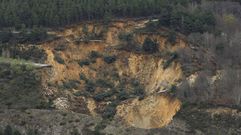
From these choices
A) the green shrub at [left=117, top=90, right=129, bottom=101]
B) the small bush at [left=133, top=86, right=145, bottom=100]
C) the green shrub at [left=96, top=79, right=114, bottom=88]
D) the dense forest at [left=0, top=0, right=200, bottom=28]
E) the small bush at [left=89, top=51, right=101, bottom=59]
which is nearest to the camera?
the green shrub at [left=117, top=90, right=129, bottom=101]

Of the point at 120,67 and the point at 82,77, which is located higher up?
the point at 120,67

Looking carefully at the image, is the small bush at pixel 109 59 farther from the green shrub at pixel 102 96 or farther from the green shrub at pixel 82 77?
the green shrub at pixel 102 96

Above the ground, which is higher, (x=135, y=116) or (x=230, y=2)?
(x=230, y=2)

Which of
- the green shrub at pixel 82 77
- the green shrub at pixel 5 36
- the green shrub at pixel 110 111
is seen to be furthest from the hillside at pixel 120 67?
the green shrub at pixel 82 77

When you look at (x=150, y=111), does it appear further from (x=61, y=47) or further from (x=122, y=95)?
(x=61, y=47)

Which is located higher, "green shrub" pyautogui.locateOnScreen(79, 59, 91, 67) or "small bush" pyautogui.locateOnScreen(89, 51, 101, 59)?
"small bush" pyautogui.locateOnScreen(89, 51, 101, 59)

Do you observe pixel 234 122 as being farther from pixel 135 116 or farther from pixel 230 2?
pixel 230 2

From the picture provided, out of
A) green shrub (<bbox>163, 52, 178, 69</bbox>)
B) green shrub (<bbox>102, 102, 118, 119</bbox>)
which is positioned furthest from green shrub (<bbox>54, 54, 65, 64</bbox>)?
green shrub (<bbox>163, 52, 178, 69</bbox>)

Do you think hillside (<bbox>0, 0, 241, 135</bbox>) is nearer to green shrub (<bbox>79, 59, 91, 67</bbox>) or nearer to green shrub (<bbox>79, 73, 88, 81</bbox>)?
green shrub (<bbox>79, 59, 91, 67</bbox>)

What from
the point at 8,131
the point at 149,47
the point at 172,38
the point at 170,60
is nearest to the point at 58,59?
the point at 149,47

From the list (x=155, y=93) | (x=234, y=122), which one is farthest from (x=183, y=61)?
(x=234, y=122)

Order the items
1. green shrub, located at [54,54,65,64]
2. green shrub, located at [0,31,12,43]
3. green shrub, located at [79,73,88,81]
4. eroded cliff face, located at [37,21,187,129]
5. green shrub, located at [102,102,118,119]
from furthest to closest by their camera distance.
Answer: green shrub, located at [0,31,12,43] < green shrub, located at [54,54,65,64] < green shrub, located at [79,73,88,81] < eroded cliff face, located at [37,21,187,129] < green shrub, located at [102,102,118,119]
